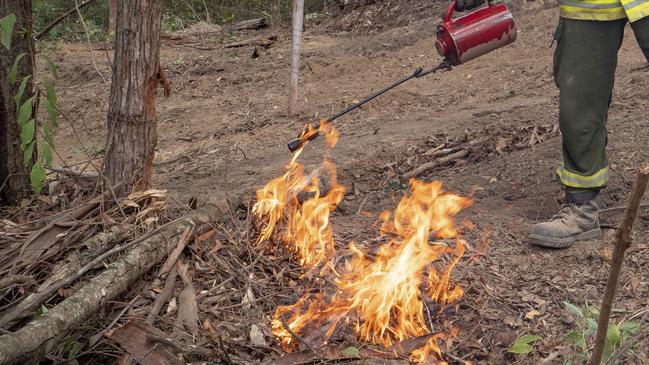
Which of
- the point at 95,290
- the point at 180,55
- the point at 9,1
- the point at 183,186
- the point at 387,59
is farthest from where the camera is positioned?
the point at 180,55

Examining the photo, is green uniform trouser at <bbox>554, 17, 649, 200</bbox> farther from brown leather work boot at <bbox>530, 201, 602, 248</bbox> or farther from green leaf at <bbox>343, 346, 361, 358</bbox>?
green leaf at <bbox>343, 346, 361, 358</bbox>

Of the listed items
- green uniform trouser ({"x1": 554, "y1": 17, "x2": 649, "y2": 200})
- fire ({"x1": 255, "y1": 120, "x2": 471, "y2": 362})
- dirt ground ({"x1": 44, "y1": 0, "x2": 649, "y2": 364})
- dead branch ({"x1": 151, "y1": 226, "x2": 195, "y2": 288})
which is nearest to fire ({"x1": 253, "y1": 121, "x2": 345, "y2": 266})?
fire ({"x1": 255, "y1": 120, "x2": 471, "y2": 362})

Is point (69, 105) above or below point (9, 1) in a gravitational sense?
below

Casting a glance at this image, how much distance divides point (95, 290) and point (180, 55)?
7.79 metres

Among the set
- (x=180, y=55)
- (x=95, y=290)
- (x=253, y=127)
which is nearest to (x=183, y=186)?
(x=253, y=127)

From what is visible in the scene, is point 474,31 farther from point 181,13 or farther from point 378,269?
point 181,13

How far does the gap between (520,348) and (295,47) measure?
15.2ft

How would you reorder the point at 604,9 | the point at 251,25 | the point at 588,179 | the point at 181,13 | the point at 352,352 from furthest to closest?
the point at 181,13 → the point at 251,25 → the point at 588,179 → the point at 604,9 → the point at 352,352

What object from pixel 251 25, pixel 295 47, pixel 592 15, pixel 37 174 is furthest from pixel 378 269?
pixel 251 25

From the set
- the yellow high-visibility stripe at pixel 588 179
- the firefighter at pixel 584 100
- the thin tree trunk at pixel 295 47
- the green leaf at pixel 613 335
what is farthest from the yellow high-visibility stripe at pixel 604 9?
the thin tree trunk at pixel 295 47

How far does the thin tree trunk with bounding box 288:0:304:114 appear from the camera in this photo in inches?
256

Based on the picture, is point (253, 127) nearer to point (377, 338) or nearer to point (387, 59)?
point (387, 59)

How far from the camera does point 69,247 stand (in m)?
3.19

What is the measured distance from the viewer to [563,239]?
3.50 meters
